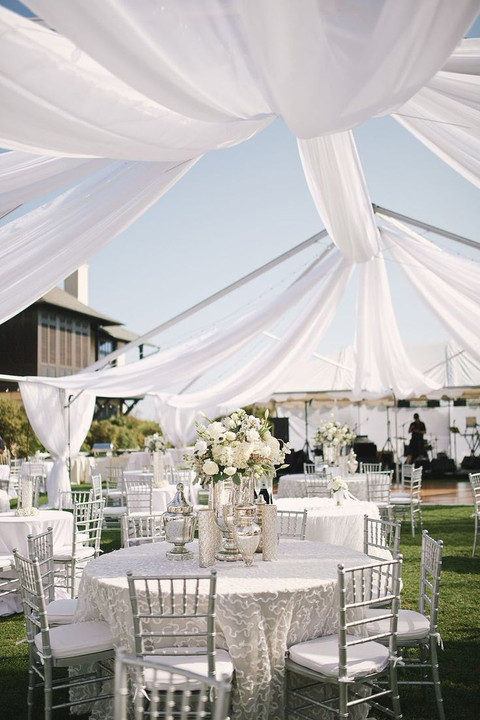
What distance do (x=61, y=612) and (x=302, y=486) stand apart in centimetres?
657

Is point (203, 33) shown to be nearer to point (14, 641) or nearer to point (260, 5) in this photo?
point (260, 5)

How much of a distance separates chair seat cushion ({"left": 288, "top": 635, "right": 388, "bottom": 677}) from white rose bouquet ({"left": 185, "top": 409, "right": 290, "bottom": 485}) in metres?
1.01

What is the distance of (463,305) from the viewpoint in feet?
28.9

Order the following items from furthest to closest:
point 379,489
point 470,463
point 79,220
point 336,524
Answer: point 470,463 < point 379,489 < point 336,524 < point 79,220

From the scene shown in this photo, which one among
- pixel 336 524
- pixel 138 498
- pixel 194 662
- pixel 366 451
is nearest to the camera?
pixel 194 662

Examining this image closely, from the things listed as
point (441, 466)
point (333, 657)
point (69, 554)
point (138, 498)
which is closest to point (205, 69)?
point (333, 657)

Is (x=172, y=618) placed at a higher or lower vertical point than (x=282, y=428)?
lower

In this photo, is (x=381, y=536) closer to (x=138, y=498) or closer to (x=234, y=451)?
(x=234, y=451)

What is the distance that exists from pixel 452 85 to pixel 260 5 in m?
1.55

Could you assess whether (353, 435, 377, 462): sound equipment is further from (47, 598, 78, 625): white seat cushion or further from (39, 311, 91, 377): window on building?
(39, 311, 91, 377): window on building

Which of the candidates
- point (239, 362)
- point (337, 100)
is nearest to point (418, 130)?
point (337, 100)

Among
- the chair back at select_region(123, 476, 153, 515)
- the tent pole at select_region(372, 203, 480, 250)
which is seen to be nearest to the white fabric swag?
the tent pole at select_region(372, 203, 480, 250)

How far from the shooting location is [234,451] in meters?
4.23

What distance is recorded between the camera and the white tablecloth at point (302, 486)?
408 inches
